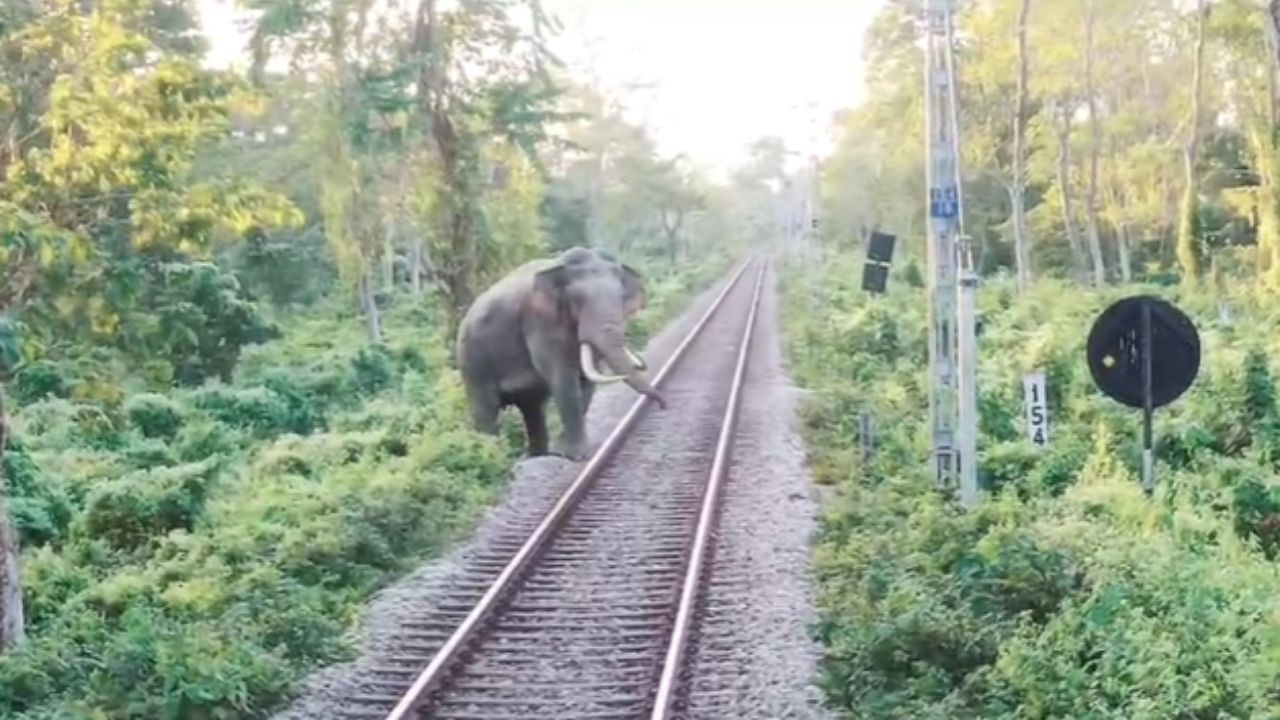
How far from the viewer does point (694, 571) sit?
13133mm

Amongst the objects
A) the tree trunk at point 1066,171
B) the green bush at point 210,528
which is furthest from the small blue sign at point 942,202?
the tree trunk at point 1066,171

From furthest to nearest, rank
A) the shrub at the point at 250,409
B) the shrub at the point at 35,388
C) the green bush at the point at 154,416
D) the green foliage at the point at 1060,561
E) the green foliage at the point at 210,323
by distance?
the green foliage at the point at 210,323
the shrub at the point at 35,388
the shrub at the point at 250,409
the green bush at the point at 154,416
the green foliage at the point at 1060,561

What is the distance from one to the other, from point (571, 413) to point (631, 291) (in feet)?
5.36

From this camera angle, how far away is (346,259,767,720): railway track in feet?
33.7

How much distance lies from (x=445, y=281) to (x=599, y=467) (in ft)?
32.3

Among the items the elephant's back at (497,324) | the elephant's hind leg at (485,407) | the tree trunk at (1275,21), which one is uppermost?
the tree trunk at (1275,21)

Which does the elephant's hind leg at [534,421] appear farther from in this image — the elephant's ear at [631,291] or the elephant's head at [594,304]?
the elephant's ear at [631,291]

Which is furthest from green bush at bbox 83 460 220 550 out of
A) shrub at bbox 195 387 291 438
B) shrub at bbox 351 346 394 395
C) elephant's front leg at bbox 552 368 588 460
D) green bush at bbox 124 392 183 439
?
shrub at bbox 351 346 394 395

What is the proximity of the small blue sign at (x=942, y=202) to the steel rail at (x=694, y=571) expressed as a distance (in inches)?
142

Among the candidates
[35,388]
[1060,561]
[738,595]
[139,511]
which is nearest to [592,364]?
[139,511]

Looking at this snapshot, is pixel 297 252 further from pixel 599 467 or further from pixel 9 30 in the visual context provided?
pixel 9 30

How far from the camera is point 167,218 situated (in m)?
11.0

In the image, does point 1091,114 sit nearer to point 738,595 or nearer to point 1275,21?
point 1275,21

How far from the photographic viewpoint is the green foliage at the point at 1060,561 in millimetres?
9453
